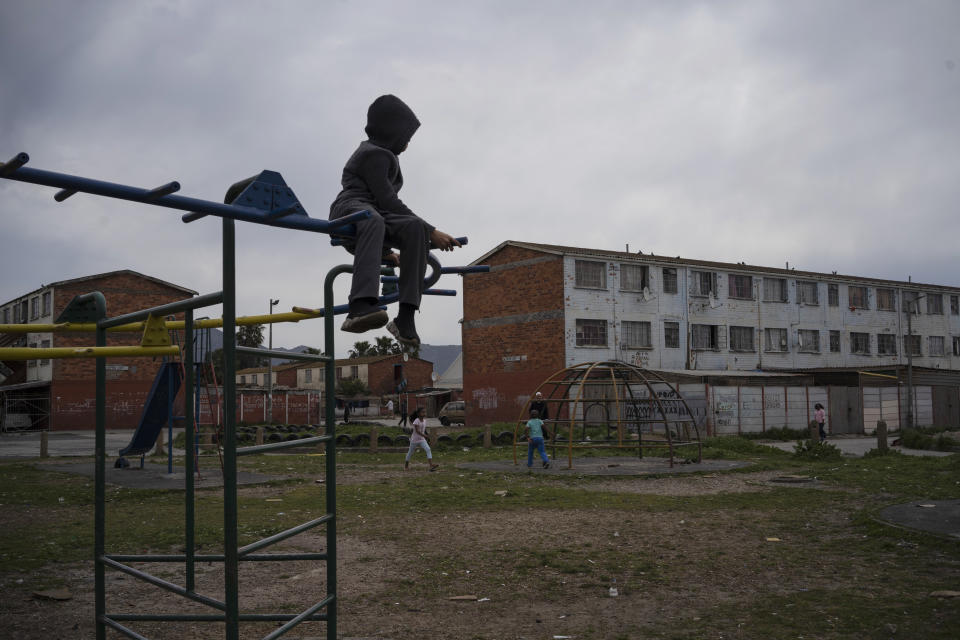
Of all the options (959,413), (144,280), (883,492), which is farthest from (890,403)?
(144,280)

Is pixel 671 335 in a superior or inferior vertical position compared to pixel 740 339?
superior

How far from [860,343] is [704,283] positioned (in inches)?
524

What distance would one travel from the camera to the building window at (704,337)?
41531mm

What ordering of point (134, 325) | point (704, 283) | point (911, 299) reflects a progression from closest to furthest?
point (134, 325) → point (704, 283) → point (911, 299)

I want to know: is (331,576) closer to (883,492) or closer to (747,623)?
(747,623)

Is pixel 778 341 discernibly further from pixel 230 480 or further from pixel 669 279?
pixel 230 480

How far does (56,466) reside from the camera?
18906 millimetres

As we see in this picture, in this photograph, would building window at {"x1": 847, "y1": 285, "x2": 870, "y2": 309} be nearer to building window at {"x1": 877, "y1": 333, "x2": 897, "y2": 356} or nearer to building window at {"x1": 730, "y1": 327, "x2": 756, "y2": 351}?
building window at {"x1": 877, "y1": 333, "x2": 897, "y2": 356}

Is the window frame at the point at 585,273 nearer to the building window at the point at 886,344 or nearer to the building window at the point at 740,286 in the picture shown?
the building window at the point at 740,286

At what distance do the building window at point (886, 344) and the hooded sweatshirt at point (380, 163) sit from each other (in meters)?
51.7

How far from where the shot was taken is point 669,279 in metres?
41.0

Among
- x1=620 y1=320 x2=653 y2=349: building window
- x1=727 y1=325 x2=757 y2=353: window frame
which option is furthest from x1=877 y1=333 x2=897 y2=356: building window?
x1=620 y1=320 x2=653 y2=349: building window

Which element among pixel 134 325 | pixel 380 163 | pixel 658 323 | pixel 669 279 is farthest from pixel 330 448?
pixel 669 279

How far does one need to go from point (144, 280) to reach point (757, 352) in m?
37.1
